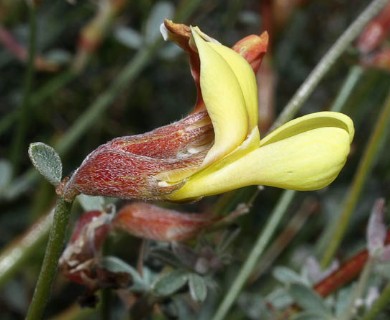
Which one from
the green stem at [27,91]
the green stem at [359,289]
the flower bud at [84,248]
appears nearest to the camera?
the flower bud at [84,248]

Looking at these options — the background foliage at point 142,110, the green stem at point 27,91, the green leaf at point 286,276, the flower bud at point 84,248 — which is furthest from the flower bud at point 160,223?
the green stem at point 27,91

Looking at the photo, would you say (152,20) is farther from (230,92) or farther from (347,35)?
(230,92)

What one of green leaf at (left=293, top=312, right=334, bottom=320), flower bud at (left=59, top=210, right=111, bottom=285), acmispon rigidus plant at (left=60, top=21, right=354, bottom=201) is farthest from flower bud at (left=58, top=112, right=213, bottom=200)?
green leaf at (left=293, top=312, right=334, bottom=320)

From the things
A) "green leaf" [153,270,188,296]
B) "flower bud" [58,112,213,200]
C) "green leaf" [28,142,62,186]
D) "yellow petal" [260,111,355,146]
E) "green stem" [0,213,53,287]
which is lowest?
"green leaf" [153,270,188,296]

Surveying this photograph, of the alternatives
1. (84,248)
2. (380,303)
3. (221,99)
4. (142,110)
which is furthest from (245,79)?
(142,110)

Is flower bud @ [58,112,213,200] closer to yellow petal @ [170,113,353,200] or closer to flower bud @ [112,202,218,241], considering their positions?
yellow petal @ [170,113,353,200]

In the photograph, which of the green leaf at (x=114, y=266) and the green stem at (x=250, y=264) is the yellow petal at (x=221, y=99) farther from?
the green stem at (x=250, y=264)
